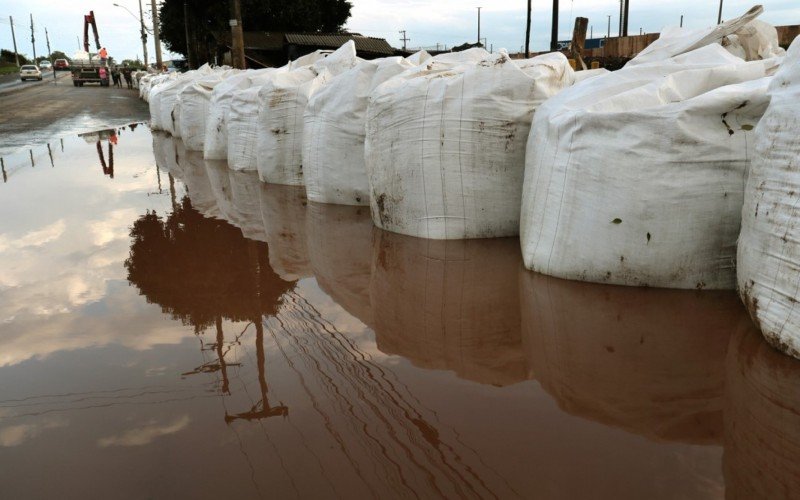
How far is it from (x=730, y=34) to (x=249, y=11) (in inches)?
765

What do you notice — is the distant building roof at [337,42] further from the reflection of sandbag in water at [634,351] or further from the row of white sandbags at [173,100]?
the reflection of sandbag in water at [634,351]

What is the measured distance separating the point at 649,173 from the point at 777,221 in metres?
0.47

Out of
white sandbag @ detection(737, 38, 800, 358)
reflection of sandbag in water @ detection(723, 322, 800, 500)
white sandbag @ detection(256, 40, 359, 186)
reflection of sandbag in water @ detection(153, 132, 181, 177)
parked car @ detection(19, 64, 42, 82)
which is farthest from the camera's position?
parked car @ detection(19, 64, 42, 82)

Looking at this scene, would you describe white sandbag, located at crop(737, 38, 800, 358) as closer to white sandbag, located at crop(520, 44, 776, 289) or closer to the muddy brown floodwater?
the muddy brown floodwater

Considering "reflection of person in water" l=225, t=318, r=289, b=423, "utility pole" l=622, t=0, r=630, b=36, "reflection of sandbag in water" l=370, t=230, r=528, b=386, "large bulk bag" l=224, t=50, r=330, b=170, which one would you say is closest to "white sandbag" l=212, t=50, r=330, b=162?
"large bulk bag" l=224, t=50, r=330, b=170

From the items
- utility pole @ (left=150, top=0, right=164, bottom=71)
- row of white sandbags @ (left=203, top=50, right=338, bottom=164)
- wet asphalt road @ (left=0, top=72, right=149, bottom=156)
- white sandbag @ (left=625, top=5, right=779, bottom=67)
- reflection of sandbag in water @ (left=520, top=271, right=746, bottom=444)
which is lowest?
reflection of sandbag in water @ (left=520, top=271, right=746, bottom=444)

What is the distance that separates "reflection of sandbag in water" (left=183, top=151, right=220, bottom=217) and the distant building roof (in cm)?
1188

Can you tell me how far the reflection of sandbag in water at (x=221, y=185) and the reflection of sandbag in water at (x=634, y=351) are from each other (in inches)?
86.7

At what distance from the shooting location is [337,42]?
19.0 meters

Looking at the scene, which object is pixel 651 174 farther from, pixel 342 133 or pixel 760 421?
pixel 342 133

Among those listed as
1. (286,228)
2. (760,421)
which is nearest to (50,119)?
(286,228)

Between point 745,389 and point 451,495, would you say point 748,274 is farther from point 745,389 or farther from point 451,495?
point 451,495

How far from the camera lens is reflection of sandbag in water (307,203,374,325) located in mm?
2406

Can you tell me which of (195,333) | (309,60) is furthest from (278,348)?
(309,60)
